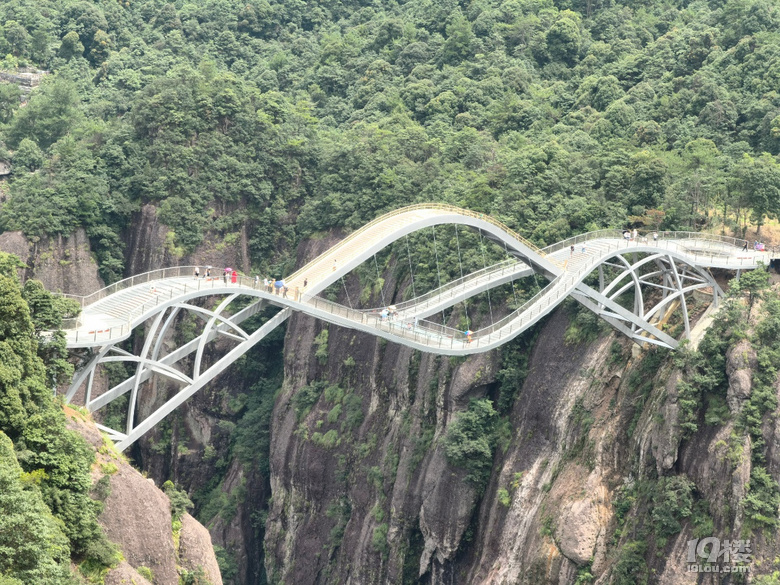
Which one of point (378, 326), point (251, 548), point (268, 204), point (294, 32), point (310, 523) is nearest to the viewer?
point (378, 326)

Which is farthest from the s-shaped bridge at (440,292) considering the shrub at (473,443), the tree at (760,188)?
the shrub at (473,443)

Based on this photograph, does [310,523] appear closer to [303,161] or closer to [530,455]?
[530,455]

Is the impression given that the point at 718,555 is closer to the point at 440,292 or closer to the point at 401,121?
the point at 440,292

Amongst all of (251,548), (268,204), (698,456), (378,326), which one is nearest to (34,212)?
(268,204)

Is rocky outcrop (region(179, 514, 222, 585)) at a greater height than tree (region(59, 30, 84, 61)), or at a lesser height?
lesser

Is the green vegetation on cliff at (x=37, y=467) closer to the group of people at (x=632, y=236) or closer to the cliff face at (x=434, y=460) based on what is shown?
the cliff face at (x=434, y=460)

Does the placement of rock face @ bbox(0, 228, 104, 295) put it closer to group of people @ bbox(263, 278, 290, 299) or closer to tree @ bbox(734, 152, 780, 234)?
group of people @ bbox(263, 278, 290, 299)

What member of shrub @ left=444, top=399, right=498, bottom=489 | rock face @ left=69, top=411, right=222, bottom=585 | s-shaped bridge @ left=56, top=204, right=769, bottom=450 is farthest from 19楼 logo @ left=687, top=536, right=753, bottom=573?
rock face @ left=69, top=411, right=222, bottom=585
